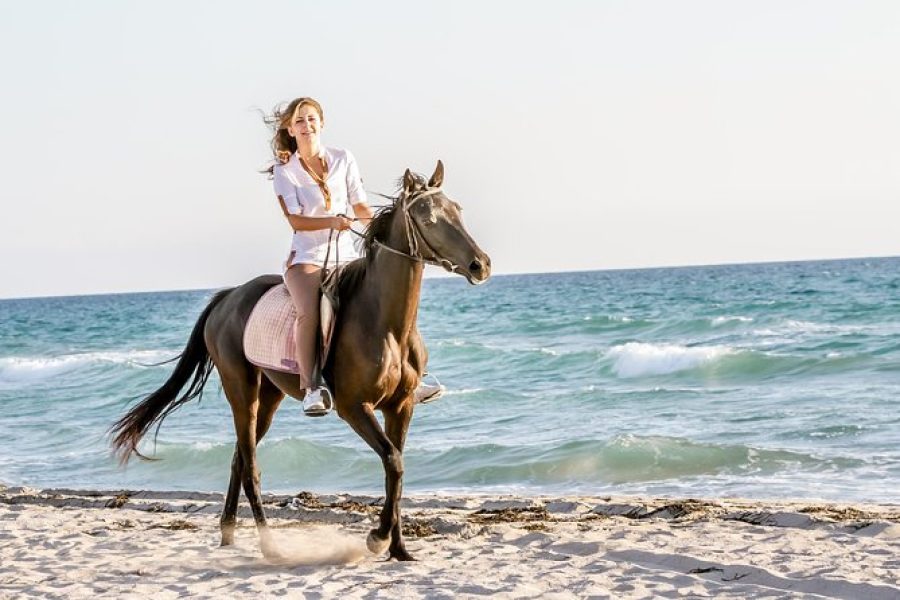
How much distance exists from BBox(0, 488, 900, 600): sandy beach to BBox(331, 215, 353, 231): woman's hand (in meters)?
1.82

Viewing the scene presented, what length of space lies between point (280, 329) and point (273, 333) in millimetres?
63

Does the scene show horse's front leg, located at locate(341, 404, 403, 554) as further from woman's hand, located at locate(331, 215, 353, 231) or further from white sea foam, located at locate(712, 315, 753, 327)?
white sea foam, located at locate(712, 315, 753, 327)

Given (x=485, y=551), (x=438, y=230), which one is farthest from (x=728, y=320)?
(x=438, y=230)

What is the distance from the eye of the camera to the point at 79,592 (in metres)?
6.11

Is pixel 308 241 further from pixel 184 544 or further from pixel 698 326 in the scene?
pixel 698 326

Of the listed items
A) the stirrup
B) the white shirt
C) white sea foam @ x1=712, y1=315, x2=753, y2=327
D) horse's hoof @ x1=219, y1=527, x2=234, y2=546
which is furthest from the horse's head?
white sea foam @ x1=712, y1=315, x2=753, y2=327

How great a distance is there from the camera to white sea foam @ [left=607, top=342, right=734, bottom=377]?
70.3 ft

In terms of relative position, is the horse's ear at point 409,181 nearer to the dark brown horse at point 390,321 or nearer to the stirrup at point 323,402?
A: the dark brown horse at point 390,321

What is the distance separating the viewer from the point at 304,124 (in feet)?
21.1

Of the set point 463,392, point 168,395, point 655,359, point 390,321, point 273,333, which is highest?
point 390,321

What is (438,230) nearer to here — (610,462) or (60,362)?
(610,462)

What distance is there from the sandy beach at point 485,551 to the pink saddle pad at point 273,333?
1135 millimetres

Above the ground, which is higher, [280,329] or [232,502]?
[280,329]

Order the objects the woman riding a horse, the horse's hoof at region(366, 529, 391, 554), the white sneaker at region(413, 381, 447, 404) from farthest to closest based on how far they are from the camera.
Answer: the white sneaker at region(413, 381, 447, 404) < the horse's hoof at region(366, 529, 391, 554) < the woman riding a horse
